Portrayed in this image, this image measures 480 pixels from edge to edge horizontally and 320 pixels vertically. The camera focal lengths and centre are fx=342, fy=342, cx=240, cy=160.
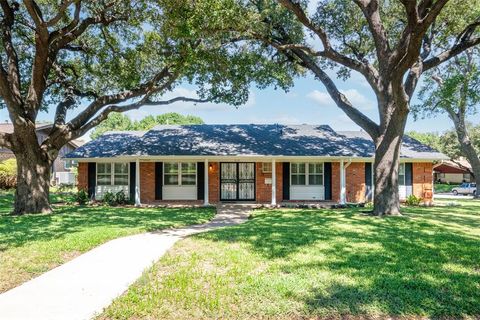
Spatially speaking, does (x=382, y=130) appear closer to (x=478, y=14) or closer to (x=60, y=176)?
(x=478, y=14)

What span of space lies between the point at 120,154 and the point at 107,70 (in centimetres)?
387

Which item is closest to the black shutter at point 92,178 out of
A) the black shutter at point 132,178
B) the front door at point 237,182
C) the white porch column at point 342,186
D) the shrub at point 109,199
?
the shrub at point 109,199

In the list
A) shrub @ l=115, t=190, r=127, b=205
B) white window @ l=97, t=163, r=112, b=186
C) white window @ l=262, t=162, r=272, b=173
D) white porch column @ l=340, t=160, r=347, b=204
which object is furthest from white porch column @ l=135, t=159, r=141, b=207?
white porch column @ l=340, t=160, r=347, b=204

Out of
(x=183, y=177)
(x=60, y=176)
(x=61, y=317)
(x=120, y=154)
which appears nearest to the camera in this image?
(x=61, y=317)

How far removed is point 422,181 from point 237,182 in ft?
31.4

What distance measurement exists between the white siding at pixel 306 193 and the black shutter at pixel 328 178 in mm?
252

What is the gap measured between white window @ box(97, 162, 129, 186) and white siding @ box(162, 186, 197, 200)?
220 cm

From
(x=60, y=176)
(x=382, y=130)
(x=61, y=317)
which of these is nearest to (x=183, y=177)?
(x=382, y=130)

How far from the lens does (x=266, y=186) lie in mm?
17203

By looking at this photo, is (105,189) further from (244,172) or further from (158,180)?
(244,172)

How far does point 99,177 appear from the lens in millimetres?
17656

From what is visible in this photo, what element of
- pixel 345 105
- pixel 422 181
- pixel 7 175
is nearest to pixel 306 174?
pixel 345 105

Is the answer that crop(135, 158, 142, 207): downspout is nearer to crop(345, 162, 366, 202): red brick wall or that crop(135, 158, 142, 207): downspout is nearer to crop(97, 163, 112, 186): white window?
crop(97, 163, 112, 186): white window

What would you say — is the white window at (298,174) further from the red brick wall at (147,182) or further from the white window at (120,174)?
the white window at (120,174)
